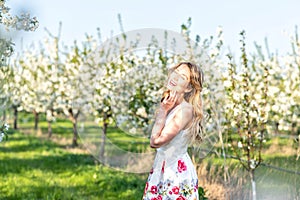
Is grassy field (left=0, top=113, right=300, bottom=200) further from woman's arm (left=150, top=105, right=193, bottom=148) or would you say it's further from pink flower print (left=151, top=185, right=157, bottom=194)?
woman's arm (left=150, top=105, right=193, bottom=148)

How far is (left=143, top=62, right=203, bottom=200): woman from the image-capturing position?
11.7 feet

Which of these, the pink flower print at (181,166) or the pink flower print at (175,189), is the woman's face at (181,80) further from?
the pink flower print at (175,189)

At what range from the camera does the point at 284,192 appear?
5.56m

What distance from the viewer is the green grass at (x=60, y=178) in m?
6.65

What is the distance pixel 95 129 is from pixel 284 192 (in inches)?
178

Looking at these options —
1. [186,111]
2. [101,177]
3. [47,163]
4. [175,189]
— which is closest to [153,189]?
[175,189]

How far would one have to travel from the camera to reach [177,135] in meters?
3.58

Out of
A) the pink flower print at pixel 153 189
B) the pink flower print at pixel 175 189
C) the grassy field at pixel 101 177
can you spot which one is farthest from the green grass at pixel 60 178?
the pink flower print at pixel 175 189

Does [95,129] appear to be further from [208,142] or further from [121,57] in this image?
[208,142]

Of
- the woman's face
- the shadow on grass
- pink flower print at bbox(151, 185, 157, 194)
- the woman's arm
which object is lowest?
the shadow on grass

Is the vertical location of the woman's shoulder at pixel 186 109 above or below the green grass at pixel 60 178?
above

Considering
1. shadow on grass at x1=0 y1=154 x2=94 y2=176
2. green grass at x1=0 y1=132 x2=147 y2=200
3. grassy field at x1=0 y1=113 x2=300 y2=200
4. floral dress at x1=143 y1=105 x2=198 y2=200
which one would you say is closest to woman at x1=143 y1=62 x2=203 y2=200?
floral dress at x1=143 y1=105 x2=198 y2=200

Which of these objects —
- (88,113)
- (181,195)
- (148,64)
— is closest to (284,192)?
(181,195)

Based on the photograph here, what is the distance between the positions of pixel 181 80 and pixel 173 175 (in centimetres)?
69
